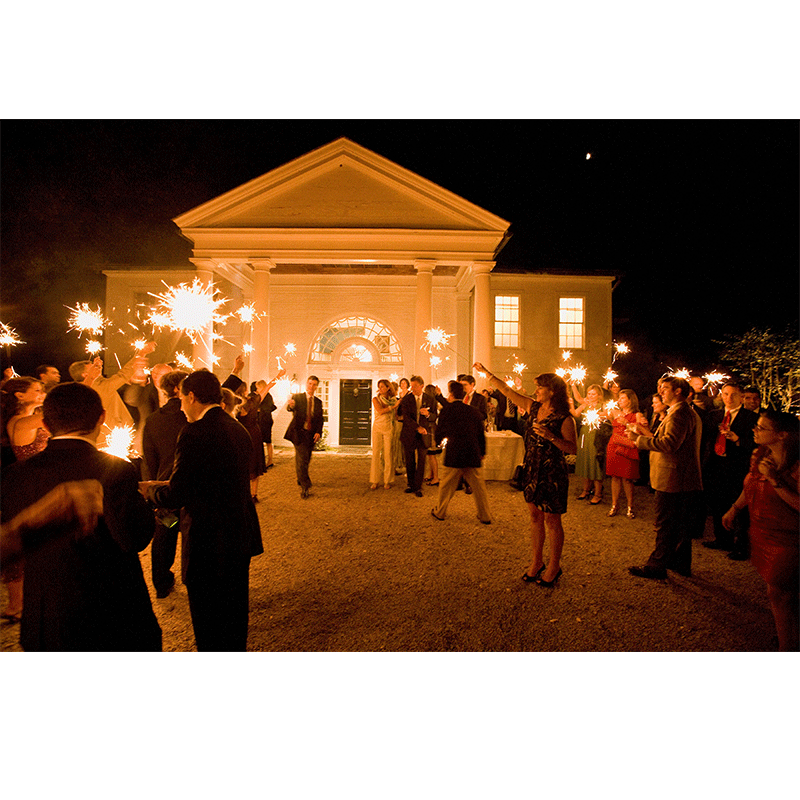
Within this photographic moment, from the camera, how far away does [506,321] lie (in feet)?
54.9

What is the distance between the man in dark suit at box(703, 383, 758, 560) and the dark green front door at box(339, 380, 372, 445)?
38.5 ft

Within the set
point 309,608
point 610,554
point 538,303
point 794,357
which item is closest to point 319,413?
point 309,608

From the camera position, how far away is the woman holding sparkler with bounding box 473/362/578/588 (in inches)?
170

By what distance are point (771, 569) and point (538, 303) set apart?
48.1ft

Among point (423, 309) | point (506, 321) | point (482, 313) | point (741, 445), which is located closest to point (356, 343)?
point (423, 309)

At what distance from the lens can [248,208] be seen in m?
13.9

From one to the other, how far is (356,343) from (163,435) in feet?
41.9

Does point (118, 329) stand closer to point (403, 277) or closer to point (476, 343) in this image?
point (403, 277)

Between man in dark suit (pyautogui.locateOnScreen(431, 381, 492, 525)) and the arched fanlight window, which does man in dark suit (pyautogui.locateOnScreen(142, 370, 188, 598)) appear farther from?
the arched fanlight window

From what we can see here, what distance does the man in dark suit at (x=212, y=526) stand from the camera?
2.70 m

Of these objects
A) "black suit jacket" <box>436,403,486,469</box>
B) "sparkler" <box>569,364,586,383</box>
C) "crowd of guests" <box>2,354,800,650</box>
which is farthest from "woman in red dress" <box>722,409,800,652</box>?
"sparkler" <box>569,364,586,383</box>

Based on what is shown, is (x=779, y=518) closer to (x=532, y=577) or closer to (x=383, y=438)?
(x=532, y=577)

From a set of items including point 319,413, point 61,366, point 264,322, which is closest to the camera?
point 319,413

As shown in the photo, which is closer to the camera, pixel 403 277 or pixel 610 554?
pixel 610 554
